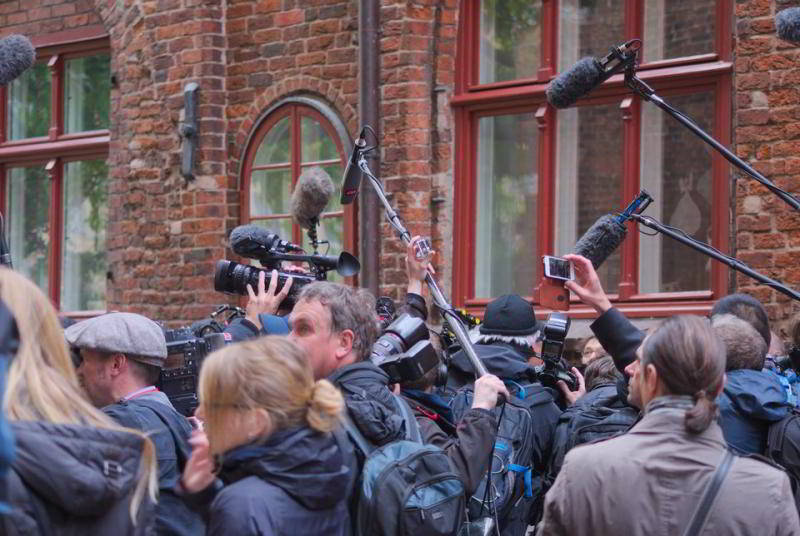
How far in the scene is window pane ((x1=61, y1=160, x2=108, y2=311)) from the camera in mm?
10406

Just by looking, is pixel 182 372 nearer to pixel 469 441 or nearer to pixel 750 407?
pixel 469 441

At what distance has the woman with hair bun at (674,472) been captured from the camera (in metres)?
3.29

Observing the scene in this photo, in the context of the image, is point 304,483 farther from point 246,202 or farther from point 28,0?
point 28,0

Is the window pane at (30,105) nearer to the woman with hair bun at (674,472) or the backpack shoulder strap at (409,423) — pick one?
the backpack shoulder strap at (409,423)

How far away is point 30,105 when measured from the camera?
10797 millimetres

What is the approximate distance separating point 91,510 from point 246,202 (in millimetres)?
6440

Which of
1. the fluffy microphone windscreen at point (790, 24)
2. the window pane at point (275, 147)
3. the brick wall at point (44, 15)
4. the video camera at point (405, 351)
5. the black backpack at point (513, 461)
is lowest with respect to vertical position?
the black backpack at point (513, 461)

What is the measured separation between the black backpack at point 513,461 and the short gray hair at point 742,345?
2.74ft

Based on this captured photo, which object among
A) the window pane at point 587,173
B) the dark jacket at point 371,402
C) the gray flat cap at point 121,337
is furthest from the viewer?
the window pane at point 587,173

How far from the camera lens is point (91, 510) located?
281 centimetres

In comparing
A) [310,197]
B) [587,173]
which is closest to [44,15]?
[310,197]

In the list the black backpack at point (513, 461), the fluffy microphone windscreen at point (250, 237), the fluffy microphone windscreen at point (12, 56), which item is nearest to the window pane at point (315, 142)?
the fluffy microphone windscreen at point (250, 237)

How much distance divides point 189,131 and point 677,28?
11.4ft

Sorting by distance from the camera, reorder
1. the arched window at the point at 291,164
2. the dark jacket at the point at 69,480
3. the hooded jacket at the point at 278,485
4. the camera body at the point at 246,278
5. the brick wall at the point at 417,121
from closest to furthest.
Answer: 1. the dark jacket at the point at 69,480
2. the hooded jacket at the point at 278,485
3. the camera body at the point at 246,278
4. the brick wall at the point at 417,121
5. the arched window at the point at 291,164
